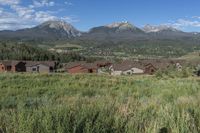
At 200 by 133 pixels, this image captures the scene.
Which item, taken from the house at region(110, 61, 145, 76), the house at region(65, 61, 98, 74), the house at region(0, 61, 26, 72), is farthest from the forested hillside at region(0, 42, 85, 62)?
the house at region(110, 61, 145, 76)

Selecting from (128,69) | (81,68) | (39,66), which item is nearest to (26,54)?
(39,66)

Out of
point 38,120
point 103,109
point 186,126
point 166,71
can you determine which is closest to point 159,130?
point 186,126

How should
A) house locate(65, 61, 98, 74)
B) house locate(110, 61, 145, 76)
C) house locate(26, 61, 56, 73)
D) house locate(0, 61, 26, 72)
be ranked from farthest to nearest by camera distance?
house locate(26, 61, 56, 73), house locate(110, 61, 145, 76), house locate(65, 61, 98, 74), house locate(0, 61, 26, 72)

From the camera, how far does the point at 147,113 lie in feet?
21.2

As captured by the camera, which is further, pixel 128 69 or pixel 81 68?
pixel 128 69

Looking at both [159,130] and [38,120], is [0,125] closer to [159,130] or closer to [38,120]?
[38,120]

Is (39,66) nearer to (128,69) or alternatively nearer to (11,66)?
(11,66)

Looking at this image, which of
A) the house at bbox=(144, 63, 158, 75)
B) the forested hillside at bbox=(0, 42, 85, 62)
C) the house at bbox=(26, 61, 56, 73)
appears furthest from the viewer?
the forested hillside at bbox=(0, 42, 85, 62)

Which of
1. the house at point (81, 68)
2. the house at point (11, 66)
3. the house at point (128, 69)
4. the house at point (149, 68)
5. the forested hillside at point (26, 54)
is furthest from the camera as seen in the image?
the forested hillside at point (26, 54)

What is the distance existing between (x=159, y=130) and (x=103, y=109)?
88cm

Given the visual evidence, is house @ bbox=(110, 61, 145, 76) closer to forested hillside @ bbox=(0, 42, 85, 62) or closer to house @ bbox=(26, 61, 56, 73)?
house @ bbox=(26, 61, 56, 73)

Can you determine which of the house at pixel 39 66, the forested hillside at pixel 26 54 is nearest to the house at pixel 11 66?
the house at pixel 39 66

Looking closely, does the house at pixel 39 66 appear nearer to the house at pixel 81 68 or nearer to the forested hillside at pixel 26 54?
the house at pixel 81 68

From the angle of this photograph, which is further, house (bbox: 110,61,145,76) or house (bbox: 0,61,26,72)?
house (bbox: 110,61,145,76)
